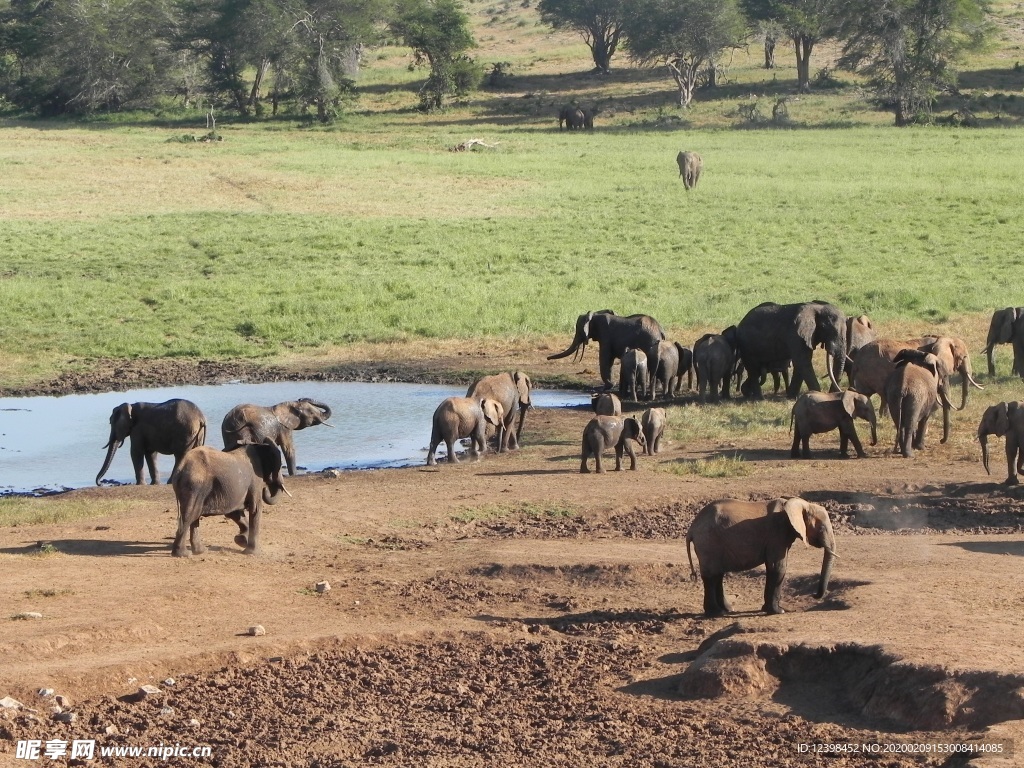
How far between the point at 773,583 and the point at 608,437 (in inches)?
214

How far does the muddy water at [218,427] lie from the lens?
1714 cm

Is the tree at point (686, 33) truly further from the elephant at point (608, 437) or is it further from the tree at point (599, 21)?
the elephant at point (608, 437)

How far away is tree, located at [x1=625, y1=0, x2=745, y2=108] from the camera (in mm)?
69938

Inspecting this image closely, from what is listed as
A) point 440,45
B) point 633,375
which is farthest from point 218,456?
point 440,45

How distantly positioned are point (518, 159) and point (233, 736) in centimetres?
4258

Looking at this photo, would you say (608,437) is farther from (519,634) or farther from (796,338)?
(519,634)

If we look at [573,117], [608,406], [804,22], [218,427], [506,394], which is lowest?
[218,427]

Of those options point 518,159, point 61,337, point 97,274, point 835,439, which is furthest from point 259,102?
point 835,439

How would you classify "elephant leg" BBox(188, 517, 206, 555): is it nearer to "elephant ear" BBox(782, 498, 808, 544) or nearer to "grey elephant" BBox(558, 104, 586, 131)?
"elephant ear" BBox(782, 498, 808, 544)

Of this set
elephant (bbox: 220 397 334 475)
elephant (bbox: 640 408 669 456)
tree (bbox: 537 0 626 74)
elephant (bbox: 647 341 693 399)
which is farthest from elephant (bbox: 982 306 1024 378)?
tree (bbox: 537 0 626 74)

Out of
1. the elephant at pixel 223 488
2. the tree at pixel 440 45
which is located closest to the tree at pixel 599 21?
the tree at pixel 440 45

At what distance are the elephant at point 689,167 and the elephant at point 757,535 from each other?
3218cm

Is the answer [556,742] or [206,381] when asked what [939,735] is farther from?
[206,381]

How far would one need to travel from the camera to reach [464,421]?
1634 cm
